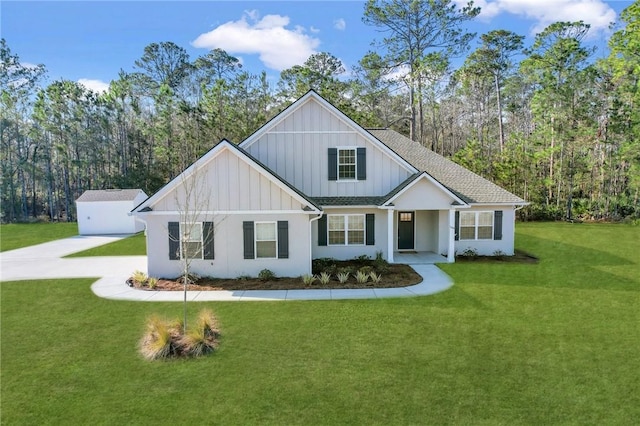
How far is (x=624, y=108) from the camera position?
93.9 feet

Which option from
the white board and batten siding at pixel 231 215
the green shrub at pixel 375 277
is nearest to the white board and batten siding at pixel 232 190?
the white board and batten siding at pixel 231 215

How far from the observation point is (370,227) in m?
16.5

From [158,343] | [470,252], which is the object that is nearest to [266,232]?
[158,343]

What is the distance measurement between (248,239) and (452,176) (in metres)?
10.7

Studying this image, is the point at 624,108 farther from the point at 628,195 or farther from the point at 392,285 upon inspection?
the point at 392,285

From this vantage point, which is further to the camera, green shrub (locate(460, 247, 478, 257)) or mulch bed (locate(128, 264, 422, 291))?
green shrub (locate(460, 247, 478, 257))

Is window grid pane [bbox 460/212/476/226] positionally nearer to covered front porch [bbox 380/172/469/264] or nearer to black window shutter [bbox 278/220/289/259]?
covered front porch [bbox 380/172/469/264]

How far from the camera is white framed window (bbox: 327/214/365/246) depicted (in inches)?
650

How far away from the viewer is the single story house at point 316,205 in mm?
13250

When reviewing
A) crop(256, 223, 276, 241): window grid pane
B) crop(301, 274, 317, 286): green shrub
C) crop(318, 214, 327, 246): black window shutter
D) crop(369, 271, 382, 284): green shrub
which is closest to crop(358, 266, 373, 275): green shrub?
crop(369, 271, 382, 284): green shrub

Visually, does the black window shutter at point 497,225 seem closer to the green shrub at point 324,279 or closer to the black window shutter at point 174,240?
the green shrub at point 324,279

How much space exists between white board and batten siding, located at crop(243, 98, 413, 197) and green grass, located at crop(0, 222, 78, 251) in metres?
16.0

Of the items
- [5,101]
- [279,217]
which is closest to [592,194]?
[279,217]

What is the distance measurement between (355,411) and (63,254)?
59.9 ft
